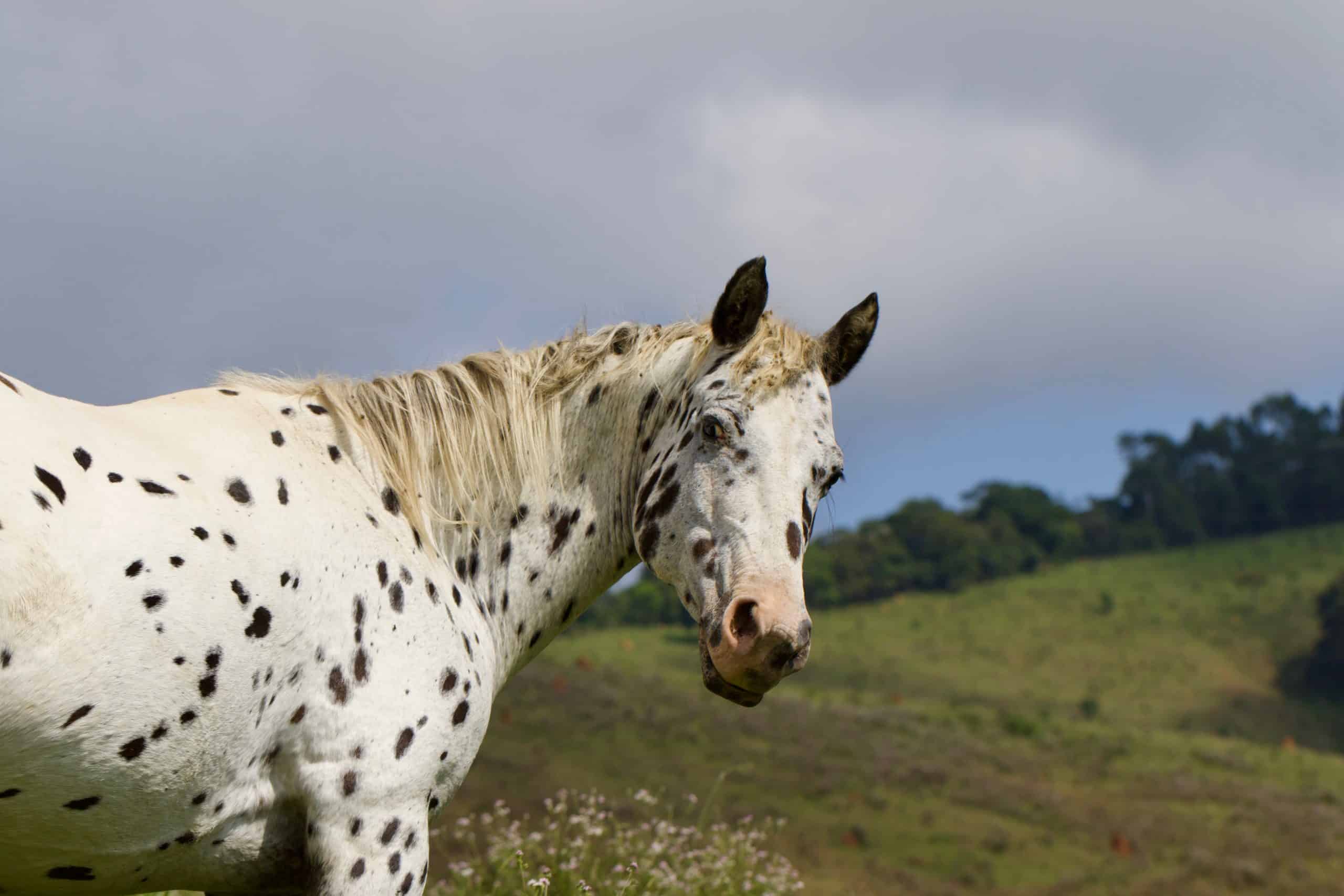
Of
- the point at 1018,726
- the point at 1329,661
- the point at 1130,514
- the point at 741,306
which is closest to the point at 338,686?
the point at 741,306

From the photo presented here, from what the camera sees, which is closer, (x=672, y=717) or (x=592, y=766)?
(x=592, y=766)

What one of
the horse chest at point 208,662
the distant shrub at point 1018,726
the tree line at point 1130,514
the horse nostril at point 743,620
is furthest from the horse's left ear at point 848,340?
the tree line at point 1130,514

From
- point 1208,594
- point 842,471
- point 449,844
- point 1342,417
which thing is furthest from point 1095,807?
point 1342,417

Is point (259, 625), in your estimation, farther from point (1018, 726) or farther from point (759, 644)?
point (1018, 726)

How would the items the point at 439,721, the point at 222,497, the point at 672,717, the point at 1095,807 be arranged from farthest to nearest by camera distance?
the point at 1095,807 < the point at 672,717 < the point at 439,721 < the point at 222,497

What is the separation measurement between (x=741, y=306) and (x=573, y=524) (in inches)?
41.6

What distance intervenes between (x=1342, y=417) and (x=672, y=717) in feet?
366

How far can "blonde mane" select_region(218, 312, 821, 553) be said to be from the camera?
12.4ft

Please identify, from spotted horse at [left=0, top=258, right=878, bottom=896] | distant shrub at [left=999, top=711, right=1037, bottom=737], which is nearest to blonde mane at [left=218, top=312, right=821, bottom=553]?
spotted horse at [left=0, top=258, right=878, bottom=896]

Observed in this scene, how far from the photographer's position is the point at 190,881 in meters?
3.25

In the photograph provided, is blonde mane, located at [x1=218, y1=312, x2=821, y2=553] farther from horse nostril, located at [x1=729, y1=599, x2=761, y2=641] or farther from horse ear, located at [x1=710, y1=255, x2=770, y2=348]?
horse nostril, located at [x1=729, y1=599, x2=761, y2=641]

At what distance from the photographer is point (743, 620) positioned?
3.37 meters

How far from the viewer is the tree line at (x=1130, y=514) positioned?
83.3m

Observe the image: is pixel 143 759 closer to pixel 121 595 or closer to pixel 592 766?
pixel 121 595
